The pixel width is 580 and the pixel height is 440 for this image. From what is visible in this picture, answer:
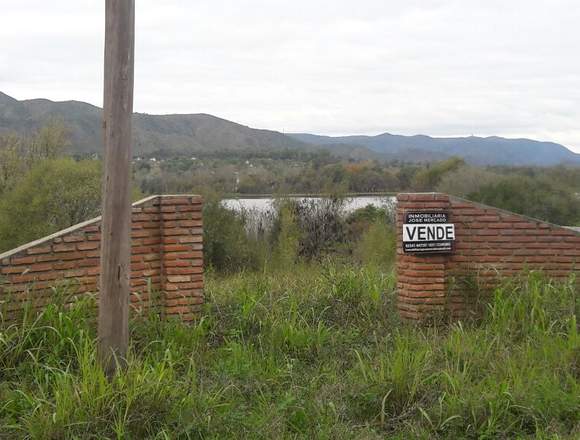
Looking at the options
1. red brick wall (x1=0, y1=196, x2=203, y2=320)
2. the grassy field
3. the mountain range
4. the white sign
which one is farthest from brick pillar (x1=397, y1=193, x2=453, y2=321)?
the mountain range

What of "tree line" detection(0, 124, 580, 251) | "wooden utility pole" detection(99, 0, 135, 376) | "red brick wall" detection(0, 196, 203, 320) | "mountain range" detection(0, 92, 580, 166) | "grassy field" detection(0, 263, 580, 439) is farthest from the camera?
"mountain range" detection(0, 92, 580, 166)

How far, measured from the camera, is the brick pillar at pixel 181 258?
6586 millimetres

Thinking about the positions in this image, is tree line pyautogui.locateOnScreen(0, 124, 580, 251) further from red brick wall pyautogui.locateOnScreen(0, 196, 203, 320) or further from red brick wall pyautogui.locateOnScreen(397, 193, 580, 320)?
red brick wall pyautogui.locateOnScreen(397, 193, 580, 320)

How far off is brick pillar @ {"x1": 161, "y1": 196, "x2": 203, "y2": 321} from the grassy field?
26 centimetres

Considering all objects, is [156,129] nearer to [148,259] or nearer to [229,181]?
[229,181]

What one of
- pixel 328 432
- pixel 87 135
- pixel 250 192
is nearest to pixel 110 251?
pixel 328 432

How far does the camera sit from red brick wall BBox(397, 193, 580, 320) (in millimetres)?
7180

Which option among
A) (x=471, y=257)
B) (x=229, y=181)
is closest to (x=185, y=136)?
(x=229, y=181)

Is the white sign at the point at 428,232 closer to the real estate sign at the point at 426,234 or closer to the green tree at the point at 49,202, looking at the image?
the real estate sign at the point at 426,234

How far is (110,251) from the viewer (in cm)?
466

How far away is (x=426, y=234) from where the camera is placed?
23.6 ft

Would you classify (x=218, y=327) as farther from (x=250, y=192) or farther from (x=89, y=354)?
(x=250, y=192)

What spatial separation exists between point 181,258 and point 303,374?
169 centimetres

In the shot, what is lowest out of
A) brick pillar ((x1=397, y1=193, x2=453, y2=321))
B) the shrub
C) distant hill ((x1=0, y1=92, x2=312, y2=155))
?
the shrub
